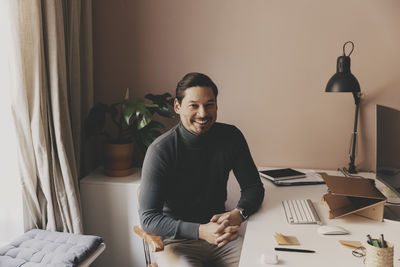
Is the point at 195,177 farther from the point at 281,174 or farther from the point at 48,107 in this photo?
the point at 48,107

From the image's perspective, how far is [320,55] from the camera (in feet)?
7.34

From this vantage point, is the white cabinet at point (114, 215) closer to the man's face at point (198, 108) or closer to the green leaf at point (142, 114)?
the green leaf at point (142, 114)

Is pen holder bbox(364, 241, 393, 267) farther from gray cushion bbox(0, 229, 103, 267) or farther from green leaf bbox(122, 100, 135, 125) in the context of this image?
green leaf bbox(122, 100, 135, 125)

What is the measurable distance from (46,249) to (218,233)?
2.91 ft

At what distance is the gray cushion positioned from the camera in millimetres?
1626

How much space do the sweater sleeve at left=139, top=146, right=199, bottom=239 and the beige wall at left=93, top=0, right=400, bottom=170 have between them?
907 mm

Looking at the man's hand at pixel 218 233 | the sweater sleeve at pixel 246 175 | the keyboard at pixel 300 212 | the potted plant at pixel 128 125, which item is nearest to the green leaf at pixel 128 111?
the potted plant at pixel 128 125

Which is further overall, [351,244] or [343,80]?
[343,80]

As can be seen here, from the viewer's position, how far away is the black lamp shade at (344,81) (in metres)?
1.79

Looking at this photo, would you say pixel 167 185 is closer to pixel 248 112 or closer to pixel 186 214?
pixel 186 214

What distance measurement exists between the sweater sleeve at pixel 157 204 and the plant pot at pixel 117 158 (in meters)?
0.68

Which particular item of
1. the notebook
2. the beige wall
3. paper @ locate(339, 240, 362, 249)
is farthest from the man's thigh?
the beige wall

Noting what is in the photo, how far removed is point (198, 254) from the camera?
1.67 m

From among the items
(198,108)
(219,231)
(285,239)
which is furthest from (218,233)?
(198,108)
